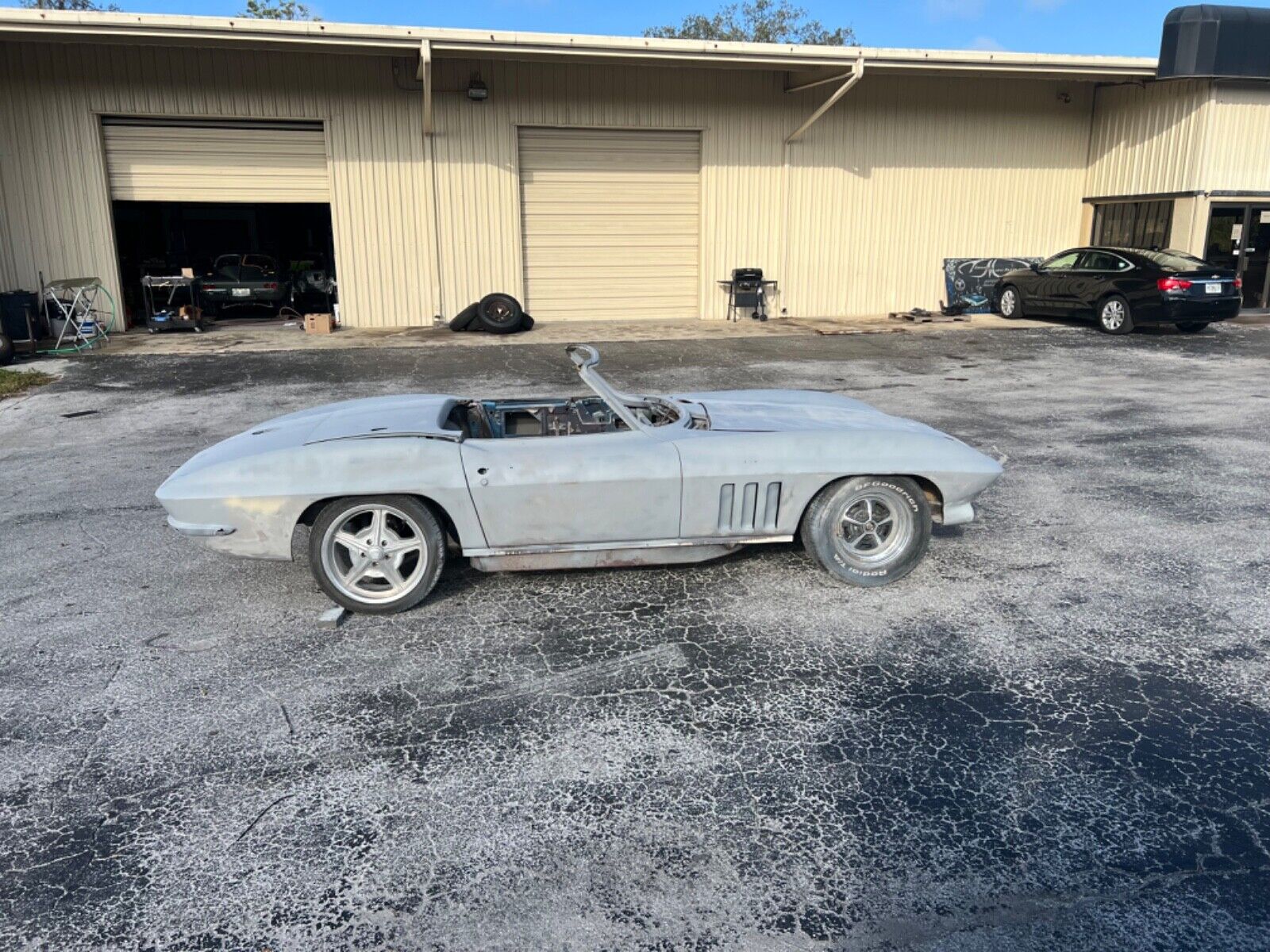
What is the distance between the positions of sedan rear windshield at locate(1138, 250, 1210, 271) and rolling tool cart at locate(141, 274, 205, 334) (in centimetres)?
1568

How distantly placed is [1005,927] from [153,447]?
7.60 metres

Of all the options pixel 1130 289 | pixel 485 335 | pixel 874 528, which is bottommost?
pixel 874 528

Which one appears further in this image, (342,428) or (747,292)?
(747,292)

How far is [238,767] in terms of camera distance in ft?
10.3

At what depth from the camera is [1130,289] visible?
48.7ft

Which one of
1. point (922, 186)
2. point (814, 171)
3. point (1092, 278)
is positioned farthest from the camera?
point (922, 186)

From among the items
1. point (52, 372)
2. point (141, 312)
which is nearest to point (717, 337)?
point (52, 372)

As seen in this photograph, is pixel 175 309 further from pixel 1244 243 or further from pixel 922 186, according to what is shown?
pixel 1244 243

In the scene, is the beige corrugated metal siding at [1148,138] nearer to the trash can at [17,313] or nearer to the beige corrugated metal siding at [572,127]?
the beige corrugated metal siding at [572,127]

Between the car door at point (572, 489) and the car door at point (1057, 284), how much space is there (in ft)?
46.4

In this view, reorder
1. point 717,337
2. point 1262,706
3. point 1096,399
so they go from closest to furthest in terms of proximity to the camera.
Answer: point 1262,706, point 1096,399, point 717,337

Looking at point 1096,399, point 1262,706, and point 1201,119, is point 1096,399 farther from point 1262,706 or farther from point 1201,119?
point 1201,119

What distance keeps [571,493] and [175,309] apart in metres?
16.3

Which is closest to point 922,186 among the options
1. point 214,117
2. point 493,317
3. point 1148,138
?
point 1148,138
